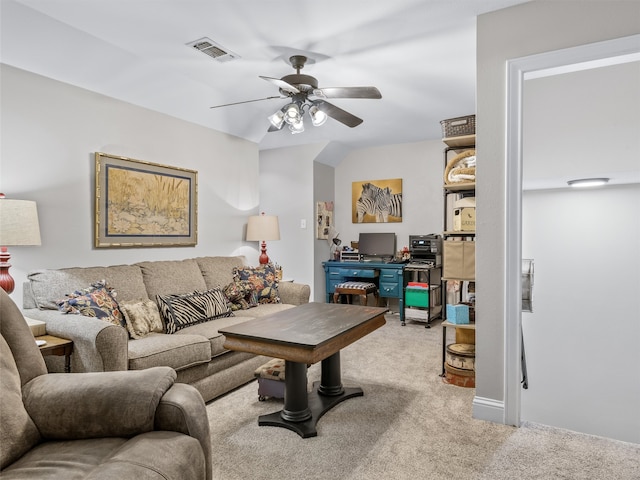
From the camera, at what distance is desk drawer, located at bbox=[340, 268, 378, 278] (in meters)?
5.46

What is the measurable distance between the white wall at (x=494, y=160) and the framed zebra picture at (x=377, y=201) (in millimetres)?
3426

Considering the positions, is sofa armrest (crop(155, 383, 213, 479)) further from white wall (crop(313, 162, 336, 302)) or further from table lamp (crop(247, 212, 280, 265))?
white wall (crop(313, 162, 336, 302))

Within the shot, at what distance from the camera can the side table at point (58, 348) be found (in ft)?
7.09

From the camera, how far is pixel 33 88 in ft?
9.28

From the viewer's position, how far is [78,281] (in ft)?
9.34

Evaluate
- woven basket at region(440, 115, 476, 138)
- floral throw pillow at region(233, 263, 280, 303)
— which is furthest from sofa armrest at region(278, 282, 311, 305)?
woven basket at region(440, 115, 476, 138)

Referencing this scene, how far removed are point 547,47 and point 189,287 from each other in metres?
3.22

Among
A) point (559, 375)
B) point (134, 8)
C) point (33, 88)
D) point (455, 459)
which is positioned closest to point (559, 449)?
point (455, 459)

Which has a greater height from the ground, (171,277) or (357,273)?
(171,277)

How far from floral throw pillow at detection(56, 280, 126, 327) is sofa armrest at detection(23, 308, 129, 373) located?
0.16m

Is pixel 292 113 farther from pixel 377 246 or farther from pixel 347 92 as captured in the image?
pixel 377 246

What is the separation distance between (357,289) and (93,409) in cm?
419

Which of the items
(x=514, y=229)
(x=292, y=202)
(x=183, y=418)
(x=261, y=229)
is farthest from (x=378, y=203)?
(x=183, y=418)

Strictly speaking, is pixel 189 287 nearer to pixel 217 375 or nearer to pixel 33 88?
pixel 217 375
